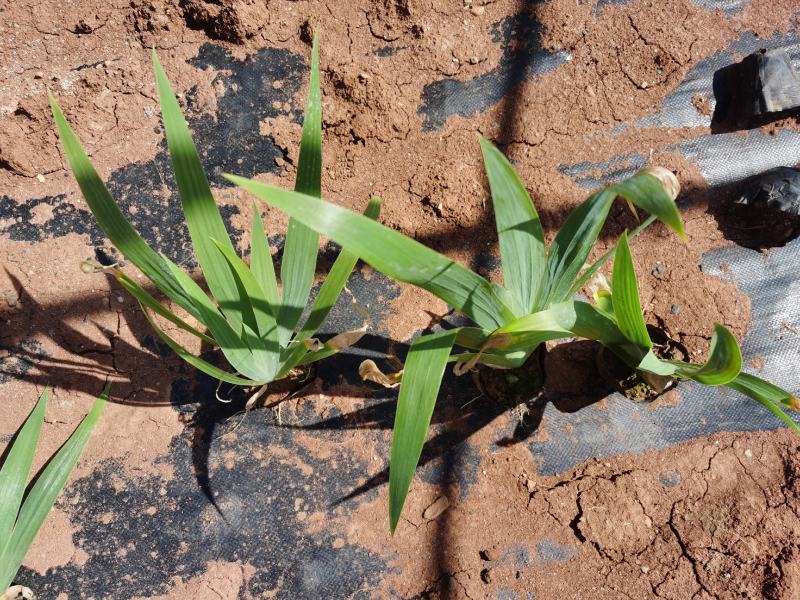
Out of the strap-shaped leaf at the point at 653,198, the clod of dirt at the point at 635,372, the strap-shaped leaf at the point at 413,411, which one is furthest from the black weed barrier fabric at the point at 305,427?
the strap-shaped leaf at the point at 653,198

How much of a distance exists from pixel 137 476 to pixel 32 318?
515 millimetres

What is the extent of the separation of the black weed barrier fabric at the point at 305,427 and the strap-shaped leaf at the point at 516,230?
1.48 ft

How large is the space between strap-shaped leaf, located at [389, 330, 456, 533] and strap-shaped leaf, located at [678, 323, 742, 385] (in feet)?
1.42

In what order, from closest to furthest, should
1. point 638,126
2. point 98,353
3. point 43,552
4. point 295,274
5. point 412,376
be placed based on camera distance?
point 412,376 < point 295,274 < point 43,552 < point 98,353 < point 638,126

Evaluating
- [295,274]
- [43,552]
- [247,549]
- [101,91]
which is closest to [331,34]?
[101,91]

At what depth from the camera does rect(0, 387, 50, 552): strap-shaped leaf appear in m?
1.21

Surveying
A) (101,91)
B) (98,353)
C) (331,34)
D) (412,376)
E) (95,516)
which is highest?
(101,91)

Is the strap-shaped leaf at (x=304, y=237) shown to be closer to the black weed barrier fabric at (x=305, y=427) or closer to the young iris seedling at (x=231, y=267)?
the young iris seedling at (x=231, y=267)

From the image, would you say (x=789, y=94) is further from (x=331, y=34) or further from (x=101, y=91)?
(x=101, y=91)

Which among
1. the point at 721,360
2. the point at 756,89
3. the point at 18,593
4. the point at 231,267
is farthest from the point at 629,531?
the point at 18,593

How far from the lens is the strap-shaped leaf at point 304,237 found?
0.99 meters

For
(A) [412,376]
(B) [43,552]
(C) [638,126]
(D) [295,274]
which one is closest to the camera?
(A) [412,376]

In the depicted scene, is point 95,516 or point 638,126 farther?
point 638,126

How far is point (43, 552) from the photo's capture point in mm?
1309
